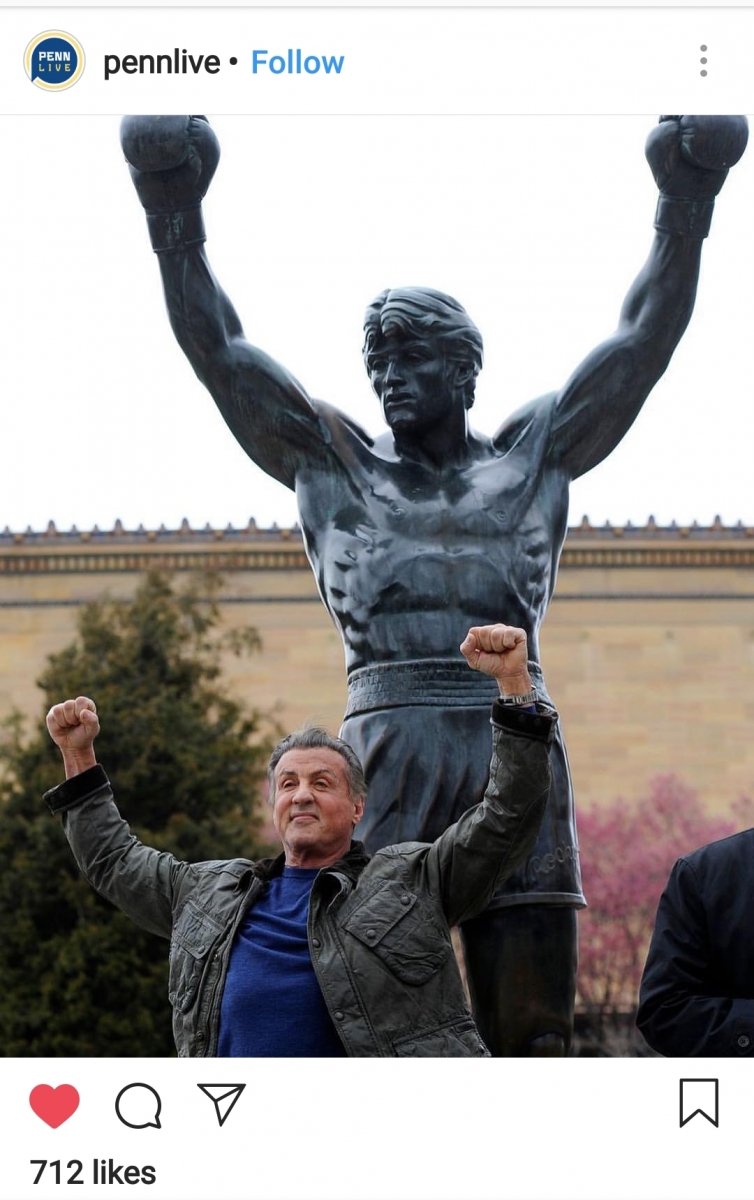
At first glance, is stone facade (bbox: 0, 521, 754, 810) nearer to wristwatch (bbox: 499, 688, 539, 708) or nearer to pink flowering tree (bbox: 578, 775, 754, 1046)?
pink flowering tree (bbox: 578, 775, 754, 1046)

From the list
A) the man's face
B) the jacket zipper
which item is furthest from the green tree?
the jacket zipper

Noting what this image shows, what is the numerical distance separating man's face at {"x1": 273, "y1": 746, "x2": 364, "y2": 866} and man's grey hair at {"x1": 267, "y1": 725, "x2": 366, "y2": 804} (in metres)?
0.01

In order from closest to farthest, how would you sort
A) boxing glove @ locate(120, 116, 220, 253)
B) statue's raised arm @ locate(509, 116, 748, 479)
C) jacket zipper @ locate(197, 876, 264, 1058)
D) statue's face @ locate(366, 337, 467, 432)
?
jacket zipper @ locate(197, 876, 264, 1058) < boxing glove @ locate(120, 116, 220, 253) < statue's face @ locate(366, 337, 467, 432) < statue's raised arm @ locate(509, 116, 748, 479)

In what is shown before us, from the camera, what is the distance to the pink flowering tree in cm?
3372

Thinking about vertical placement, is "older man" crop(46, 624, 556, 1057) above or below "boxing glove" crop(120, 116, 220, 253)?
below

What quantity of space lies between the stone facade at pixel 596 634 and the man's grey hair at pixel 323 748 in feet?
124

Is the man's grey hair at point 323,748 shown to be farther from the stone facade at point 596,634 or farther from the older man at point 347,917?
the stone facade at point 596,634

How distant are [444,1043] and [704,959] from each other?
0.56m

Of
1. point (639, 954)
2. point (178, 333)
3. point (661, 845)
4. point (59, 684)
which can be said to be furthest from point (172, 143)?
point (661, 845)

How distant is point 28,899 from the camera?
79.9 ft

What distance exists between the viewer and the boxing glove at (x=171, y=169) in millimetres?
5879
